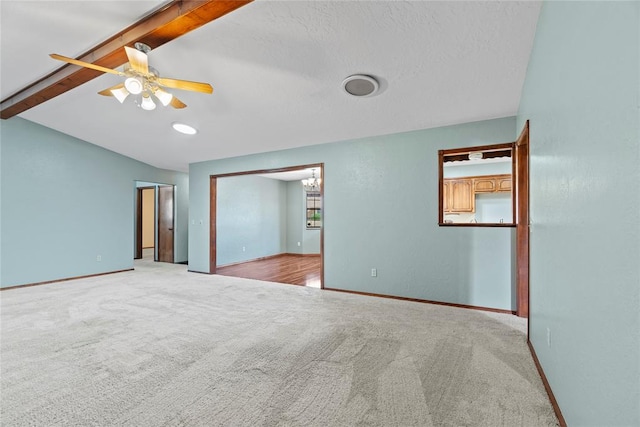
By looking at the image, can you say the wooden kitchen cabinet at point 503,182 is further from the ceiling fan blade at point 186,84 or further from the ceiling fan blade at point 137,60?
the ceiling fan blade at point 137,60

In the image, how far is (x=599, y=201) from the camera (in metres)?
1.14

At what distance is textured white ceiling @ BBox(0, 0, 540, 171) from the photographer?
7.00 feet

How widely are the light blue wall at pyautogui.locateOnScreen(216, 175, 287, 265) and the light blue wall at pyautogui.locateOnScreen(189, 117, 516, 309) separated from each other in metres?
2.90

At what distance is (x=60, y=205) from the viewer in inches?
205

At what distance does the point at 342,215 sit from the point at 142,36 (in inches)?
126

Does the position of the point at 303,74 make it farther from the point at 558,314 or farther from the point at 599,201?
the point at 558,314

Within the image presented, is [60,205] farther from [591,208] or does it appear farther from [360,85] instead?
[591,208]

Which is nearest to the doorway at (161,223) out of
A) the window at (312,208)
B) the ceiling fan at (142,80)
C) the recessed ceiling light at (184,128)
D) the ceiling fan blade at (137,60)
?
the recessed ceiling light at (184,128)

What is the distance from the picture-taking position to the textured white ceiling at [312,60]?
2.13m

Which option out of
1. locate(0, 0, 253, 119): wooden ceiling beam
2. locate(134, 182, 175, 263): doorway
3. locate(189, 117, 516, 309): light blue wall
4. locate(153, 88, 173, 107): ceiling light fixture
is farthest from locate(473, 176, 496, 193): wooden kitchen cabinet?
locate(134, 182, 175, 263): doorway

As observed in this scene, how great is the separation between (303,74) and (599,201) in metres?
2.55

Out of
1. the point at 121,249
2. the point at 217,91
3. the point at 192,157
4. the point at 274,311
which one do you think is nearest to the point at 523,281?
the point at 274,311

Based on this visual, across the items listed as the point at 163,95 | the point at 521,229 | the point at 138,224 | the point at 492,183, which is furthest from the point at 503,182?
the point at 138,224

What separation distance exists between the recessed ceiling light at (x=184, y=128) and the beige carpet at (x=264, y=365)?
2.64 metres
